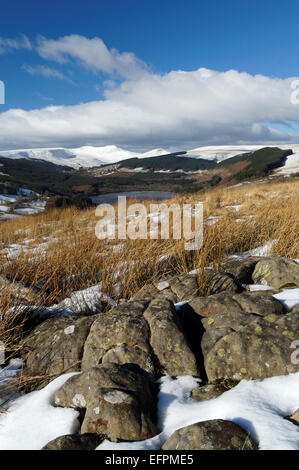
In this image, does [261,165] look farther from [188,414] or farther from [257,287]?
[188,414]

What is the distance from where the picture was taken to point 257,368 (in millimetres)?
1844

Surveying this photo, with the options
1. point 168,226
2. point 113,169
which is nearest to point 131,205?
point 168,226

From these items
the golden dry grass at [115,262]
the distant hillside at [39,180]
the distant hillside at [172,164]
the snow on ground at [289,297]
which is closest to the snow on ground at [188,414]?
the snow on ground at [289,297]

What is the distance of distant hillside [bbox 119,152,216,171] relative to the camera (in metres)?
132

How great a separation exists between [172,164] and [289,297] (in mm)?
149301

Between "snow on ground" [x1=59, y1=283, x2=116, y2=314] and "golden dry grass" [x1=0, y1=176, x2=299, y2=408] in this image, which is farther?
"golden dry grass" [x1=0, y1=176, x2=299, y2=408]

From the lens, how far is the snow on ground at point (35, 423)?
60.3 inches

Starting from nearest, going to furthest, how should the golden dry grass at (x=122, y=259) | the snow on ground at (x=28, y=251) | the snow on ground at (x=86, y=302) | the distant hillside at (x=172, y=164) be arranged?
the snow on ground at (x=86, y=302) < the golden dry grass at (x=122, y=259) < the snow on ground at (x=28, y=251) < the distant hillside at (x=172, y=164)

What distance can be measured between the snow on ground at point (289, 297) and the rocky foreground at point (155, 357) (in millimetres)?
25

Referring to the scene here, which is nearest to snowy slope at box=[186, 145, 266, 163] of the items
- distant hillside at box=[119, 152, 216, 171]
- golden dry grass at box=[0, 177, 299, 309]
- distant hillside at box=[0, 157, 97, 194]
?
distant hillside at box=[119, 152, 216, 171]

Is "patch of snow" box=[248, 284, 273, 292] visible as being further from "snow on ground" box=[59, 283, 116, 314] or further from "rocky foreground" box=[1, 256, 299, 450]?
"snow on ground" box=[59, 283, 116, 314]

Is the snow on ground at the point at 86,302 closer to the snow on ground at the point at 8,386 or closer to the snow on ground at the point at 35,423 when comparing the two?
the snow on ground at the point at 8,386

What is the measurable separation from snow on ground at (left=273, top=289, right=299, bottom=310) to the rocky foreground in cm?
3
